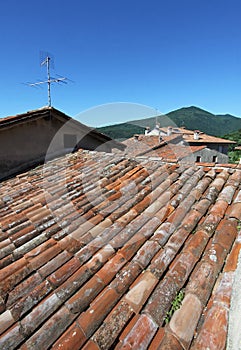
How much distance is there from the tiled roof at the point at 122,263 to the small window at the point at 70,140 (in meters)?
3.59

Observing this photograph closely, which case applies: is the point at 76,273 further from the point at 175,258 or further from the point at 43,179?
the point at 43,179

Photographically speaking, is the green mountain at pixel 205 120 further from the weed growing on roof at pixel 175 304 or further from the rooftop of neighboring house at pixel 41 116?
the weed growing on roof at pixel 175 304

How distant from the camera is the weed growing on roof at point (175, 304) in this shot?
1643 millimetres

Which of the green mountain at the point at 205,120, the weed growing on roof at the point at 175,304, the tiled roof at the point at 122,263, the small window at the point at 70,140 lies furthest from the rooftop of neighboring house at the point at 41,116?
the green mountain at the point at 205,120

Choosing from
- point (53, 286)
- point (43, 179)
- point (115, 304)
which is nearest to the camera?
point (115, 304)

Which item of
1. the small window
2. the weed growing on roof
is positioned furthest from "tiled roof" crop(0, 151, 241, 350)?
the small window

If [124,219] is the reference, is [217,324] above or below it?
below

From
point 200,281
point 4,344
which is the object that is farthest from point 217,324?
point 4,344

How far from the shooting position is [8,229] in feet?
9.79

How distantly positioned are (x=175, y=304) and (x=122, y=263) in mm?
682

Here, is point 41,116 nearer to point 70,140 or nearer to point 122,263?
point 70,140

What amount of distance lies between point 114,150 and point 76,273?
7.26 meters

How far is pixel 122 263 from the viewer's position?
7.25ft

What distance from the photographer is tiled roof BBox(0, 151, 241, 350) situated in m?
1.59
